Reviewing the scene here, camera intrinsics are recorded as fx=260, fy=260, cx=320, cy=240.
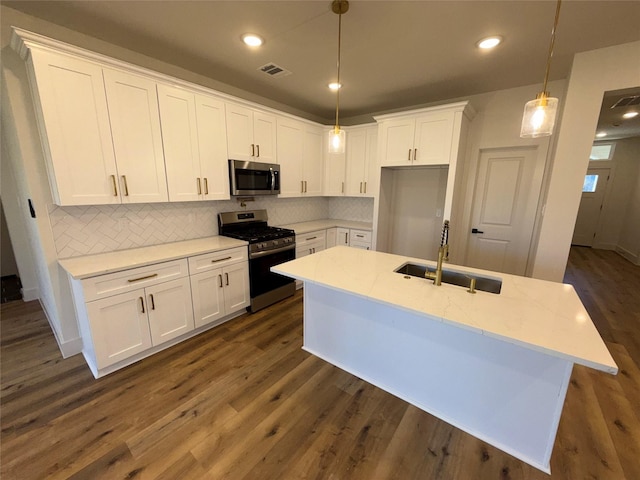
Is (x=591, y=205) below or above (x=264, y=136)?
below

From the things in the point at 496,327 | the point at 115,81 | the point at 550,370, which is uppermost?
the point at 115,81

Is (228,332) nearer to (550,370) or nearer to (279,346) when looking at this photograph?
(279,346)

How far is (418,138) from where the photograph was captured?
11.1 ft

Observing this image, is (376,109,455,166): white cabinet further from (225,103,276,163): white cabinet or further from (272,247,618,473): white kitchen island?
(272,247,618,473): white kitchen island

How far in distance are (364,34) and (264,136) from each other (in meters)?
1.70

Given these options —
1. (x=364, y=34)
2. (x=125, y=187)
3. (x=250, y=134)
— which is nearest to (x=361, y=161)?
(x=250, y=134)

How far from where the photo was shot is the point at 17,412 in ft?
5.95

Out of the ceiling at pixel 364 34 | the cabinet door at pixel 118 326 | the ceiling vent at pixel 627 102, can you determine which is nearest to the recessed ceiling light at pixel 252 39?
the ceiling at pixel 364 34

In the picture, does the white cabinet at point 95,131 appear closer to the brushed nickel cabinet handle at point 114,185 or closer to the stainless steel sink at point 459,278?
the brushed nickel cabinet handle at point 114,185

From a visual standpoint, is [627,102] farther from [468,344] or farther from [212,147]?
[212,147]

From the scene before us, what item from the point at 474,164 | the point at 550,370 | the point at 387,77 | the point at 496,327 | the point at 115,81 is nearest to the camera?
the point at 496,327

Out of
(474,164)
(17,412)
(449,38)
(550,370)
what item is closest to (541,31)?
Answer: (449,38)

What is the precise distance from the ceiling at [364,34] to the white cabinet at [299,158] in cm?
70

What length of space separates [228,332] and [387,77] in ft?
11.1
